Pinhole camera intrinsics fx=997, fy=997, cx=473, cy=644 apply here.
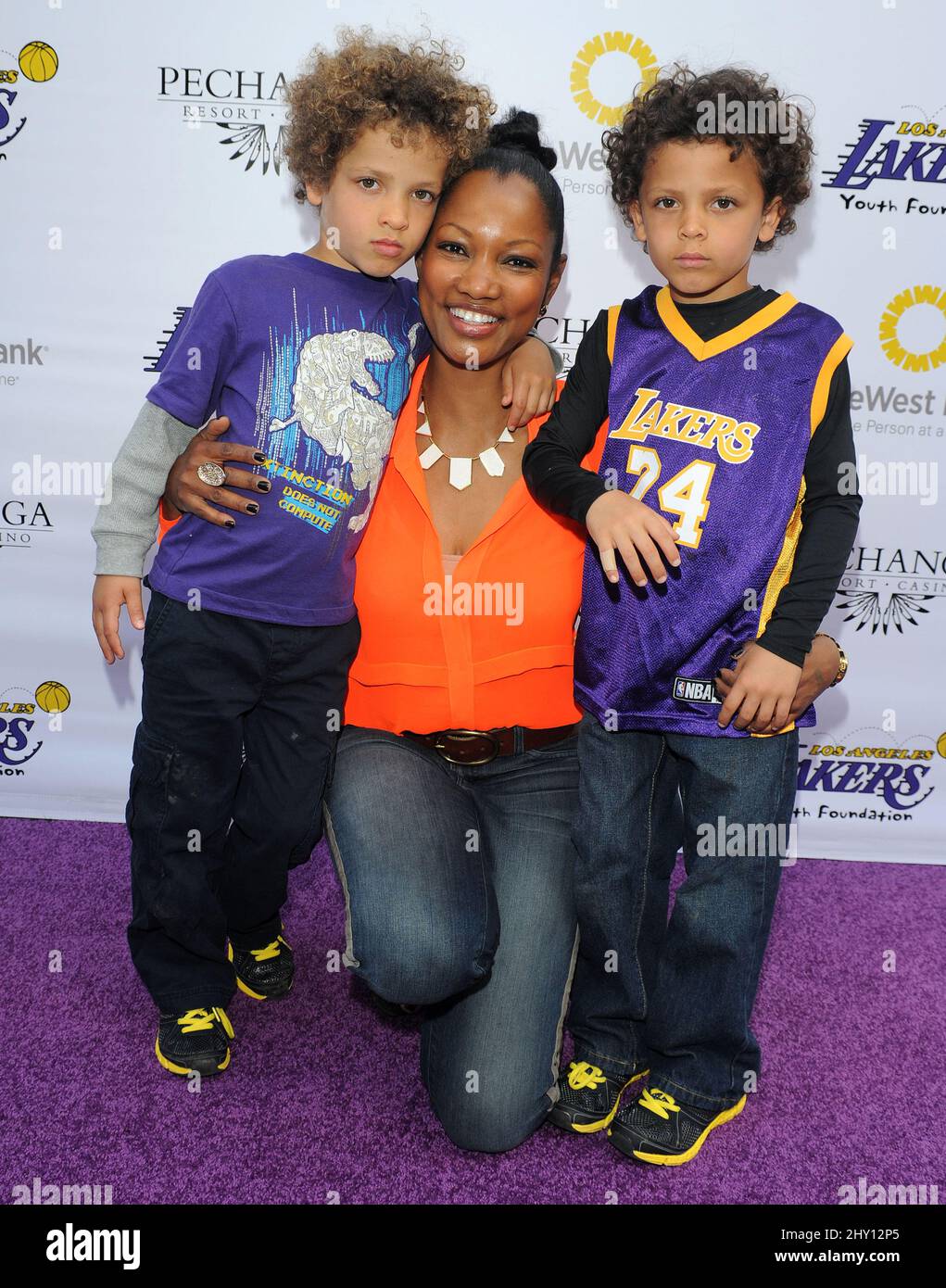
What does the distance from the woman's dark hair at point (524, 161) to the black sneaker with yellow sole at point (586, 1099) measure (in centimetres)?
152

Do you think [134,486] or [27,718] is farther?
[27,718]

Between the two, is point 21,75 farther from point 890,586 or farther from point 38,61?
point 890,586

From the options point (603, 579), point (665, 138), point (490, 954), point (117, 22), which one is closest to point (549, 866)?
point (490, 954)

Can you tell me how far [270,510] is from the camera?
5.79 ft

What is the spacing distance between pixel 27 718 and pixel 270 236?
153 cm

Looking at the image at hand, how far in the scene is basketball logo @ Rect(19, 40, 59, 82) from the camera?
2.47 metres

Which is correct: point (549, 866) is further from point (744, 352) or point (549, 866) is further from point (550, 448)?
point (744, 352)

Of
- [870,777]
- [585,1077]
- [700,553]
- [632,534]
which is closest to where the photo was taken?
[632,534]

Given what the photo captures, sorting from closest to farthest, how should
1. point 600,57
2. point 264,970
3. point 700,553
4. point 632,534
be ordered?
point 632,534
point 700,553
point 264,970
point 600,57

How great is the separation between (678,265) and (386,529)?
2.31 ft

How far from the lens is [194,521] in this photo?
1.81 metres

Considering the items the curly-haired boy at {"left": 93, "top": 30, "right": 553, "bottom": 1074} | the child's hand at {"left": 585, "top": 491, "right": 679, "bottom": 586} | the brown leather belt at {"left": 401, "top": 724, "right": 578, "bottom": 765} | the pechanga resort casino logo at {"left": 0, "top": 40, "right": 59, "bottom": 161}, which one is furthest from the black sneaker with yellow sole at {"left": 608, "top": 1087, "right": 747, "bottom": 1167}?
the pechanga resort casino logo at {"left": 0, "top": 40, "right": 59, "bottom": 161}

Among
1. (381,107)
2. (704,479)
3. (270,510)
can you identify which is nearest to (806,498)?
(704,479)

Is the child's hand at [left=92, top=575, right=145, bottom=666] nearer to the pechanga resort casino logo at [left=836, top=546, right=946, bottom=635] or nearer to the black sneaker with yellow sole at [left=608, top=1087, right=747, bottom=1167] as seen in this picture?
the black sneaker with yellow sole at [left=608, top=1087, right=747, bottom=1167]
